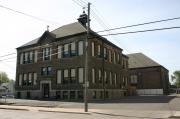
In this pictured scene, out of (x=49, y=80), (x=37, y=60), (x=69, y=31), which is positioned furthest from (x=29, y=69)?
(x=69, y=31)

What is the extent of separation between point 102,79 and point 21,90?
16063 millimetres

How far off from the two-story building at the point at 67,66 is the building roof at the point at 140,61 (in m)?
20.4

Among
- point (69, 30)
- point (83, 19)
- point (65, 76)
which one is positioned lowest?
point (65, 76)

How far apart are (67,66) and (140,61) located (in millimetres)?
36069

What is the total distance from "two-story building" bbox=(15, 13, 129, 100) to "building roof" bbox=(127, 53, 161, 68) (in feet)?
66.8

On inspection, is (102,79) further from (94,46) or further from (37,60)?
(37,60)

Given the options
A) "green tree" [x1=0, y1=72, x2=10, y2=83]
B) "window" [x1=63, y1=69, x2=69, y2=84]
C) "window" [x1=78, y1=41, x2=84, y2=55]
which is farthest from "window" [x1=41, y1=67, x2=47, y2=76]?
"green tree" [x1=0, y1=72, x2=10, y2=83]

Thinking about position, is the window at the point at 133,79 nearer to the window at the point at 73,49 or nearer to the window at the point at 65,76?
the window at the point at 65,76

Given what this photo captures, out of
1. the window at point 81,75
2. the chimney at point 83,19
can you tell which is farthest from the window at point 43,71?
the chimney at point 83,19

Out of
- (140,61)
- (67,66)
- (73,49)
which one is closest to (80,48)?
(73,49)

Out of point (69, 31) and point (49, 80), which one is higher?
point (69, 31)

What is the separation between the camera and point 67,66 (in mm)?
38094

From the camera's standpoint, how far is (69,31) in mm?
40531

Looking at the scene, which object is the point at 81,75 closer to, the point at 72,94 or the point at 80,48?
the point at 72,94
